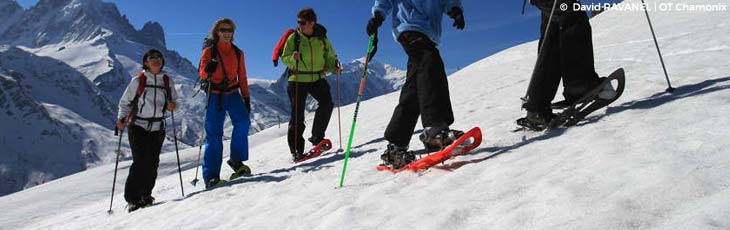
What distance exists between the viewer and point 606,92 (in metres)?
4.50

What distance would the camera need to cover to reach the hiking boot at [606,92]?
449 centimetres

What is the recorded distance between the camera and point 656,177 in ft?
8.31

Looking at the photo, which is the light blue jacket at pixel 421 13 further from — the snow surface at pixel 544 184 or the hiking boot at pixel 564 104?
the hiking boot at pixel 564 104

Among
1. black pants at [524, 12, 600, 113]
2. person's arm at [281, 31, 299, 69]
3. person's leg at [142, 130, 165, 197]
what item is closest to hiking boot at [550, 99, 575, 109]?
black pants at [524, 12, 600, 113]

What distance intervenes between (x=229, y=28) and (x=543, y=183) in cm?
536

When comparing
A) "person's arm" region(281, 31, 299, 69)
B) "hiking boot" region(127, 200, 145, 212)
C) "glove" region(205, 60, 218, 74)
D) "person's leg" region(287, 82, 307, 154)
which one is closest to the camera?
"hiking boot" region(127, 200, 145, 212)

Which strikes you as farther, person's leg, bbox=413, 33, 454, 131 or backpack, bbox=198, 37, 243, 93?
backpack, bbox=198, 37, 243, 93

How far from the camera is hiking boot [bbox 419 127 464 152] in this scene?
4.32 meters

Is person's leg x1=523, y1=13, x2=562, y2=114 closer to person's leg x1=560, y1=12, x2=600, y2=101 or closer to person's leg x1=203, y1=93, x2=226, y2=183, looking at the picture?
person's leg x1=560, y1=12, x2=600, y2=101

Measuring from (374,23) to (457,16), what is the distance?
0.76 meters

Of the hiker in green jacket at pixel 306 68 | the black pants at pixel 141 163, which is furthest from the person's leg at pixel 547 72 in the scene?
the black pants at pixel 141 163

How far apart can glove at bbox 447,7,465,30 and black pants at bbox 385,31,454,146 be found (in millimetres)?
283

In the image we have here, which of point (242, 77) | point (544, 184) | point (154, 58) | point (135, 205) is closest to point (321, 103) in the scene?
point (242, 77)

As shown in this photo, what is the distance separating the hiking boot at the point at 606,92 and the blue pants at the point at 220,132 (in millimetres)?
4802
